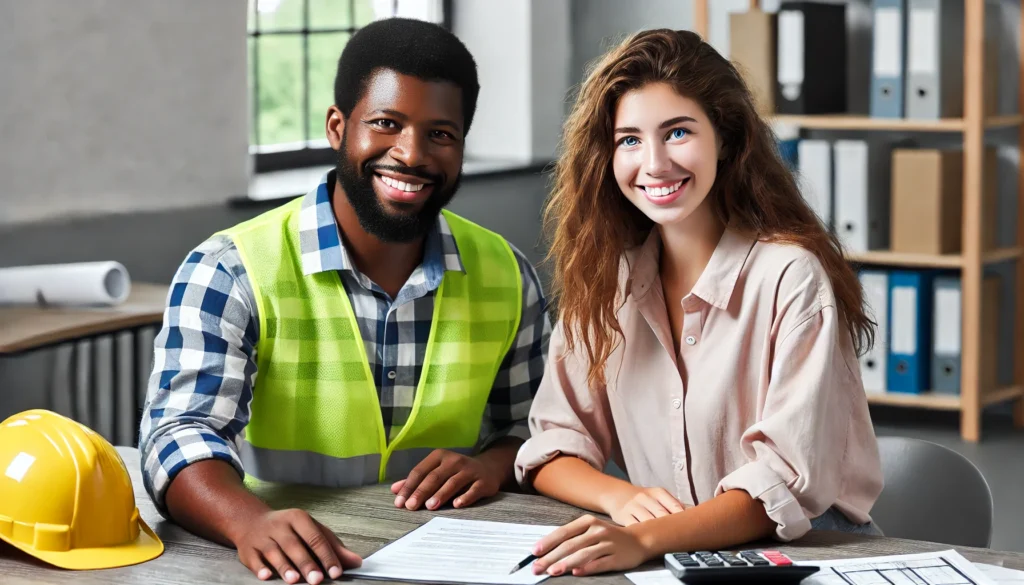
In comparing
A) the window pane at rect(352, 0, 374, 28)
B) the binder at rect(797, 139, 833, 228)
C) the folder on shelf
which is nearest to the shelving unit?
the binder at rect(797, 139, 833, 228)

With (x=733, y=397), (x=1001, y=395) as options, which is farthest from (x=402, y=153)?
(x=1001, y=395)

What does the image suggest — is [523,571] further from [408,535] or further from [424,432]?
[424,432]

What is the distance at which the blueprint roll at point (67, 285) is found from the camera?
9.05 feet

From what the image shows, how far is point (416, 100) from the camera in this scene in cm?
173

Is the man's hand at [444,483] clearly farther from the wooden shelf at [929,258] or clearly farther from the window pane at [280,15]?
the window pane at [280,15]

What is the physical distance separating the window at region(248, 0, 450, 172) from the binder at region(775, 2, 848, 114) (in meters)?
1.34

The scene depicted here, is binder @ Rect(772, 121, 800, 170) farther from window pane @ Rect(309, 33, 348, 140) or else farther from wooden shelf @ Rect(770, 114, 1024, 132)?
window pane @ Rect(309, 33, 348, 140)

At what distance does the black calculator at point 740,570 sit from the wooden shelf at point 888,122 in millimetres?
2724

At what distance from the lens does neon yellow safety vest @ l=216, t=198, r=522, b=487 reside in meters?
1.70

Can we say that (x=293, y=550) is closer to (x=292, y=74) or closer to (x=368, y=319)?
(x=368, y=319)

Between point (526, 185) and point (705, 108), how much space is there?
10.5 ft

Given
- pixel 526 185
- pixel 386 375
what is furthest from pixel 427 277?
pixel 526 185

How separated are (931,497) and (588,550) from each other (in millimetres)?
652

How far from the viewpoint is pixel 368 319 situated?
1757mm
